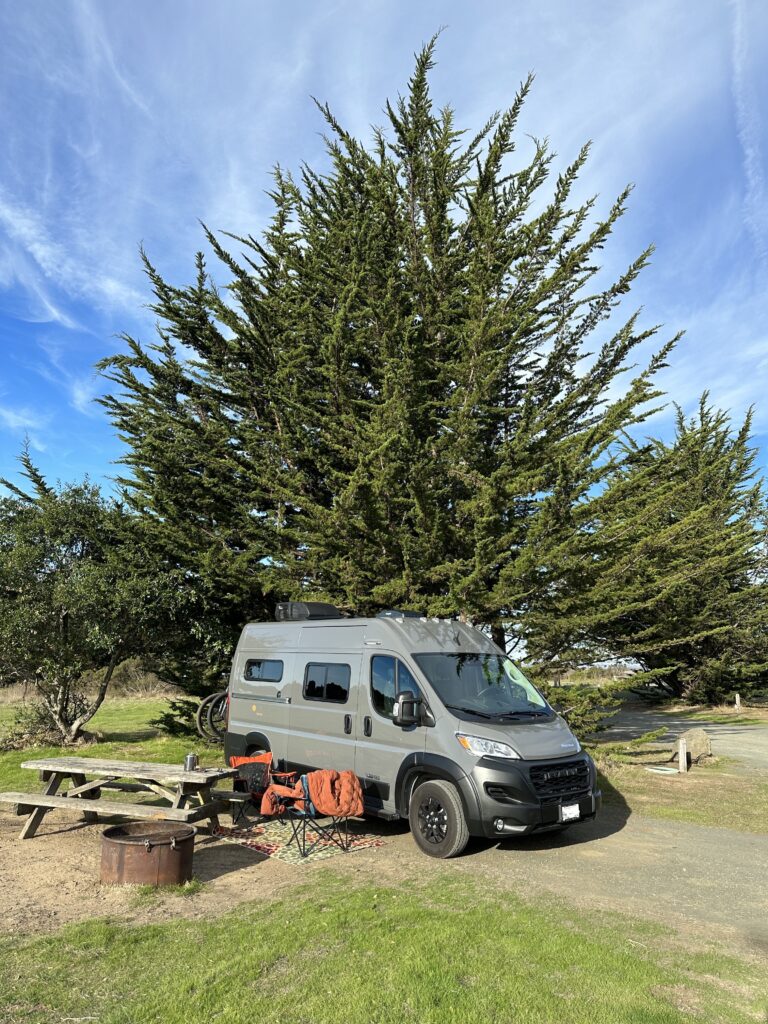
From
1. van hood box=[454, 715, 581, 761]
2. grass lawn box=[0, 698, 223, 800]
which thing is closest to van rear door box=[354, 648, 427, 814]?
van hood box=[454, 715, 581, 761]

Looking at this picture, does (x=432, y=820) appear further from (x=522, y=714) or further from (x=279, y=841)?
(x=279, y=841)

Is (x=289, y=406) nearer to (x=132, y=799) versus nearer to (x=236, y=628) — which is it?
(x=236, y=628)

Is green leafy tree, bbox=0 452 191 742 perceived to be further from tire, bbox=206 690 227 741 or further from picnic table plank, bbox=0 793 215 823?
picnic table plank, bbox=0 793 215 823

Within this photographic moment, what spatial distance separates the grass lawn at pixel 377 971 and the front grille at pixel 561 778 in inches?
61.4

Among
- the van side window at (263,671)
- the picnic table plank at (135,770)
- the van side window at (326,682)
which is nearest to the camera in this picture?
the picnic table plank at (135,770)

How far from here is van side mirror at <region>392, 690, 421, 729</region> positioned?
7020mm

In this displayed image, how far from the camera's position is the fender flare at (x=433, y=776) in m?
6.55

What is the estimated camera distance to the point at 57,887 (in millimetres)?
5789

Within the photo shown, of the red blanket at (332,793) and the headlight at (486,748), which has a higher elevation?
the headlight at (486,748)

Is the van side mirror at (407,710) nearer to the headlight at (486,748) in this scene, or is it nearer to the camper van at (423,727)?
the camper van at (423,727)

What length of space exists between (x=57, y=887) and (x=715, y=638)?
26664 mm

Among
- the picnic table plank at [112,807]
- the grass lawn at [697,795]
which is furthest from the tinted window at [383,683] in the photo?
the grass lawn at [697,795]

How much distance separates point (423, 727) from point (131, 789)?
3741 millimetres

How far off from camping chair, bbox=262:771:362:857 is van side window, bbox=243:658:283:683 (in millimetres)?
2140
